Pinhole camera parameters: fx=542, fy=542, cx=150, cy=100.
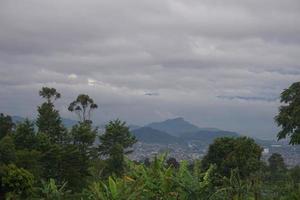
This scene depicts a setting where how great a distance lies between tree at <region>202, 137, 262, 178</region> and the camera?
196 feet

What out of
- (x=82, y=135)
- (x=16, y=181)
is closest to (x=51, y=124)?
(x=82, y=135)

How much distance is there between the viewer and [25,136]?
5638 cm

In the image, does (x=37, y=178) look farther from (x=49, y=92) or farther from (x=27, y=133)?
(x=49, y=92)

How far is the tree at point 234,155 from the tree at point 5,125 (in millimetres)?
23953

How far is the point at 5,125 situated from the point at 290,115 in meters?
34.8

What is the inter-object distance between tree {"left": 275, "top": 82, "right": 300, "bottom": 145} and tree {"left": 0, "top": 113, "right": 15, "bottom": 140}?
105ft

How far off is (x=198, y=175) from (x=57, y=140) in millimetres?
55013

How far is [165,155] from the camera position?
414 inches

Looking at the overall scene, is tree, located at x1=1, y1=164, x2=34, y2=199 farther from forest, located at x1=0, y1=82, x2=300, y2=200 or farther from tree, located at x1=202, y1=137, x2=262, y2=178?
tree, located at x1=202, y1=137, x2=262, y2=178

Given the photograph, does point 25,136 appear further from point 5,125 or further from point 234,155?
point 234,155

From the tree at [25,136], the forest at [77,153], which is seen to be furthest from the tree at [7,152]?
the tree at [25,136]

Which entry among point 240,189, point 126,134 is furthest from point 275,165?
point 240,189

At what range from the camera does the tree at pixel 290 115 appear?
1821 inches

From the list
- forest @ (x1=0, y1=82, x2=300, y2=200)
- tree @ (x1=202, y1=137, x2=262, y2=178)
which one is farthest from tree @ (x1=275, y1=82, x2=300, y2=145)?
tree @ (x1=202, y1=137, x2=262, y2=178)
